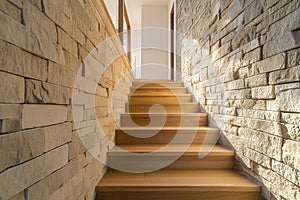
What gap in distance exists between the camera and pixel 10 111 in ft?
1.75

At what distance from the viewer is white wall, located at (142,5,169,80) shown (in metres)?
6.01

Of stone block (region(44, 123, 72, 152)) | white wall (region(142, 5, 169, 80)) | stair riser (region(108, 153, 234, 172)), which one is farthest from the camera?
white wall (region(142, 5, 169, 80))

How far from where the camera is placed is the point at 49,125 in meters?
0.73

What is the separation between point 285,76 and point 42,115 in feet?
3.53

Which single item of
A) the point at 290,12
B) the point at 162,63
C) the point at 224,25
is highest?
the point at 162,63

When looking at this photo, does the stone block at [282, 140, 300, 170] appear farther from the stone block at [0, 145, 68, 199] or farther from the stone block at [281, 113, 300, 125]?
the stone block at [0, 145, 68, 199]

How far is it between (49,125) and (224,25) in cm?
160

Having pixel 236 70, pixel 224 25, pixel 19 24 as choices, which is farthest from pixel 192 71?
pixel 19 24

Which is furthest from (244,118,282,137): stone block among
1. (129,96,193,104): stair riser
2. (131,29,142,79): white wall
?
(131,29,142,79): white wall

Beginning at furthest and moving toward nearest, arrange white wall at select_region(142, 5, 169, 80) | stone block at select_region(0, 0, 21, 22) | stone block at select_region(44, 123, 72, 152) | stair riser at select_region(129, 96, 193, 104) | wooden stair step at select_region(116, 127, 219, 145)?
white wall at select_region(142, 5, 169, 80)
stair riser at select_region(129, 96, 193, 104)
wooden stair step at select_region(116, 127, 219, 145)
stone block at select_region(44, 123, 72, 152)
stone block at select_region(0, 0, 21, 22)

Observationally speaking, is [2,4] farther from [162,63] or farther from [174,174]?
[162,63]

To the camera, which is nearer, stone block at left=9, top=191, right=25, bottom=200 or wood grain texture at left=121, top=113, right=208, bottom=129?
stone block at left=9, top=191, right=25, bottom=200

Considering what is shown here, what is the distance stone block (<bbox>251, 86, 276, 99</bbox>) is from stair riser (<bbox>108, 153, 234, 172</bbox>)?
0.57 meters

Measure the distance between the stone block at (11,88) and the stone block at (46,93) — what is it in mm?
30
